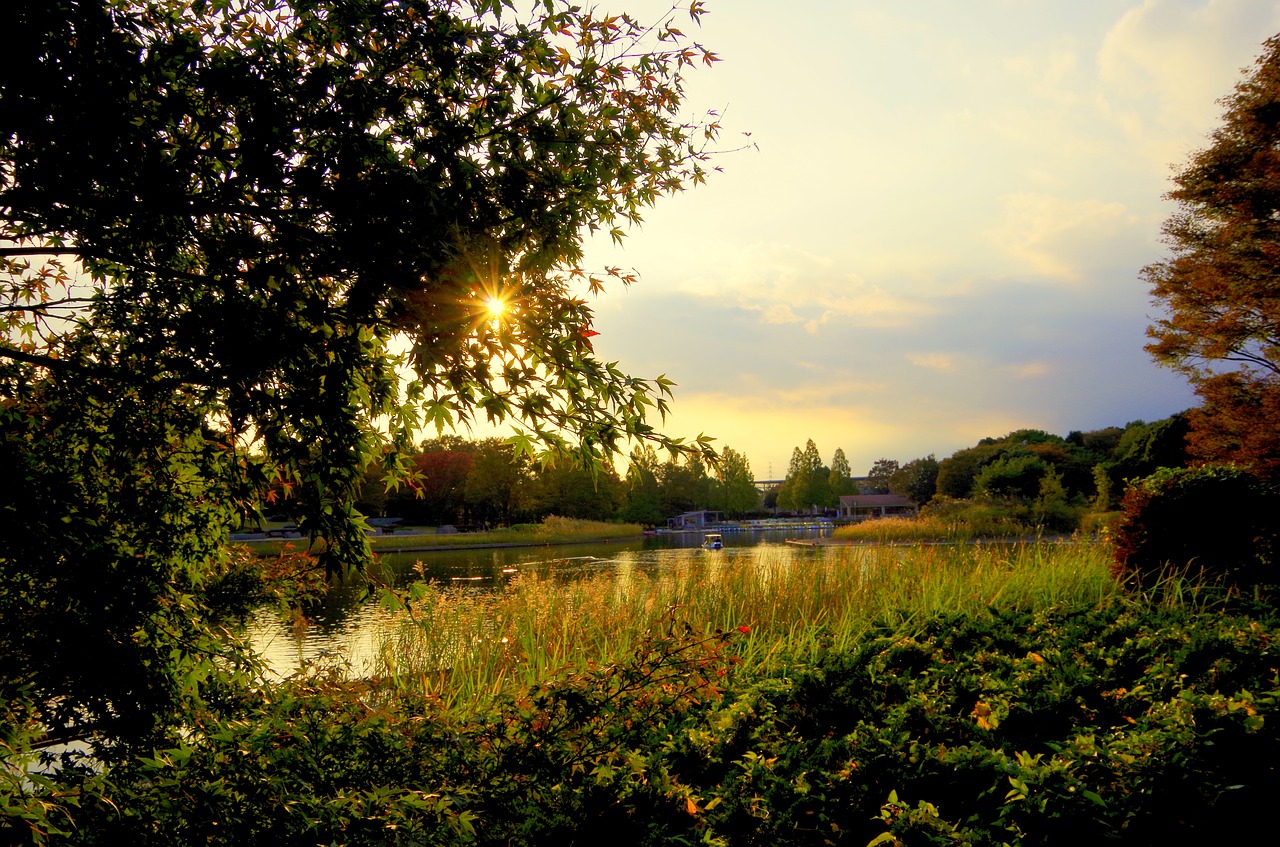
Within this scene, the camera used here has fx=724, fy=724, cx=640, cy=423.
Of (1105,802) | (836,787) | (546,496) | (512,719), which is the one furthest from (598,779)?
(546,496)

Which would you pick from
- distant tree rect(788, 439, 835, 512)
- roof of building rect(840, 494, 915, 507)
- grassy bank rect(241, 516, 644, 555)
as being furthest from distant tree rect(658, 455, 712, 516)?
grassy bank rect(241, 516, 644, 555)

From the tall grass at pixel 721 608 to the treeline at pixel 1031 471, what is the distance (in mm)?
10171

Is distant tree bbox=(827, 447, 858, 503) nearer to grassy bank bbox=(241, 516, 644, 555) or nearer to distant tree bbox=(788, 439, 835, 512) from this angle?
distant tree bbox=(788, 439, 835, 512)

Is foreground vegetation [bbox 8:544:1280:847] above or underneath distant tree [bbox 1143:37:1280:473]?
underneath

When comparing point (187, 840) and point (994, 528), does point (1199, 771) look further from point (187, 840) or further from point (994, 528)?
point (994, 528)

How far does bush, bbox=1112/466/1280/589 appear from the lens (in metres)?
7.33

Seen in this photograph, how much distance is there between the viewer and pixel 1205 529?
7520 millimetres

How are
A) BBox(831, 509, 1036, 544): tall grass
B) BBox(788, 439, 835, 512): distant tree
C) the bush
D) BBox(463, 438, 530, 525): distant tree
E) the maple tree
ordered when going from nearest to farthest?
the maple tree
the bush
BBox(831, 509, 1036, 544): tall grass
BBox(463, 438, 530, 525): distant tree
BBox(788, 439, 835, 512): distant tree

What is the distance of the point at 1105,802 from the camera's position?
253cm

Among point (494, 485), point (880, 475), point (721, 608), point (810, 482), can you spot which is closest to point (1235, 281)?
point (721, 608)

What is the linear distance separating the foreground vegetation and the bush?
3.24 metres

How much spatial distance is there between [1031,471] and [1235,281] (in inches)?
1436

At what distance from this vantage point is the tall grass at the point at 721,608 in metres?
5.87

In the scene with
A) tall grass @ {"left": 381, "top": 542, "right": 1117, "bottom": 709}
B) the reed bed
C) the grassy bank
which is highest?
tall grass @ {"left": 381, "top": 542, "right": 1117, "bottom": 709}
